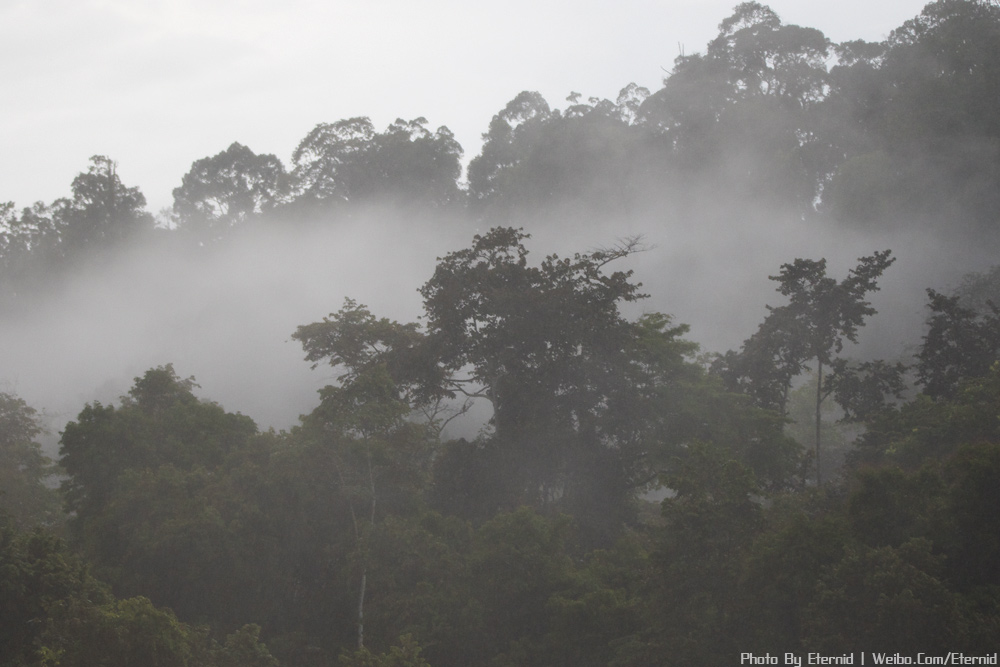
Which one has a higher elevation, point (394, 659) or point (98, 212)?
point (98, 212)

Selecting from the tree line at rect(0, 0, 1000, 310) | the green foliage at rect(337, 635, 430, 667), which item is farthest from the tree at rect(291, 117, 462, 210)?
the green foliage at rect(337, 635, 430, 667)

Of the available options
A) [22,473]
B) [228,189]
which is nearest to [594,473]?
[22,473]

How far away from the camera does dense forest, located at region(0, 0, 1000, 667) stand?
11.9 metres

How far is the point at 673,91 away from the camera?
56.0 meters

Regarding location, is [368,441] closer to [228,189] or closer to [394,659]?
[394,659]

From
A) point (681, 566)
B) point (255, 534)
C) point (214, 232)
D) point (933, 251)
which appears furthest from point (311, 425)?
point (214, 232)

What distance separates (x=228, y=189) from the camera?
220 feet

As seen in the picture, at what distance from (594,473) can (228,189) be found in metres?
51.8

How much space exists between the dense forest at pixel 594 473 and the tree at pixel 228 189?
2118 cm

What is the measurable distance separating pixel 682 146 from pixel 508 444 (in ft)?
122

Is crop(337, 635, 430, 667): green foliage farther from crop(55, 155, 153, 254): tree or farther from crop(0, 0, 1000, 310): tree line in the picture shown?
crop(55, 155, 153, 254): tree

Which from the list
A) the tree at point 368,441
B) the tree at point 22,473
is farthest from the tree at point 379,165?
the tree at point 368,441

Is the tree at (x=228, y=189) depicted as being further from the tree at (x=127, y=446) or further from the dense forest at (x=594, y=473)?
the tree at (x=127, y=446)

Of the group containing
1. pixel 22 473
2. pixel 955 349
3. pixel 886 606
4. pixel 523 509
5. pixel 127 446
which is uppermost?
pixel 955 349
